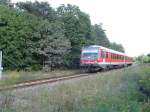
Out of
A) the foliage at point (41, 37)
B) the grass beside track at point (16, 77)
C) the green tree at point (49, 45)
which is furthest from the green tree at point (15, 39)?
the grass beside track at point (16, 77)

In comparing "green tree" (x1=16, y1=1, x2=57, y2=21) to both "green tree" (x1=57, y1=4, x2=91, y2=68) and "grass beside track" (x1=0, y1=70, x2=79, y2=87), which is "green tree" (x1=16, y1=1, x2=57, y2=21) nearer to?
"green tree" (x1=57, y1=4, x2=91, y2=68)

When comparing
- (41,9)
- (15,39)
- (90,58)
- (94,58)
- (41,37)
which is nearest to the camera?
(94,58)

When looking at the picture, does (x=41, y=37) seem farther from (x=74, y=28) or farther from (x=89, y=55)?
(x=74, y=28)

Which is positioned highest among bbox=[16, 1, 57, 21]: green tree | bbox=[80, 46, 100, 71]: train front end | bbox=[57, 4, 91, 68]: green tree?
bbox=[16, 1, 57, 21]: green tree

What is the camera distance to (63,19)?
53781 mm

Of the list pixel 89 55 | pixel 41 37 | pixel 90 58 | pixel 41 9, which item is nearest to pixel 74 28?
pixel 41 9

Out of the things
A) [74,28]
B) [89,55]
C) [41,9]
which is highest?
[41,9]

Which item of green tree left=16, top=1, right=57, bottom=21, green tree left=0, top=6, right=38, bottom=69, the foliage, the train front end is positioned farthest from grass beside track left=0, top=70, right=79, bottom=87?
green tree left=16, top=1, right=57, bottom=21

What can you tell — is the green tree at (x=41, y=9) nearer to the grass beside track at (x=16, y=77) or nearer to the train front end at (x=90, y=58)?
the train front end at (x=90, y=58)

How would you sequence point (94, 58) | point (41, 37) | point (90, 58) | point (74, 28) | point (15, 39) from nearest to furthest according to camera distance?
point (94, 58) → point (90, 58) → point (15, 39) → point (41, 37) → point (74, 28)

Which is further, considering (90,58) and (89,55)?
(89,55)

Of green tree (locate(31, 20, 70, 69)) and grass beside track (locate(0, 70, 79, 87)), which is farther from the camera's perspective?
green tree (locate(31, 20, 70, 69))

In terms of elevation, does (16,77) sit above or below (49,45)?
below

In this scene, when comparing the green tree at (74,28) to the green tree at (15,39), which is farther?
the green tree at (74,28)
